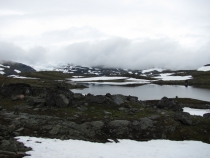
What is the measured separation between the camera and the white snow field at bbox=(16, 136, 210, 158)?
1922 cm

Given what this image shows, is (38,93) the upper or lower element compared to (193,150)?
upper

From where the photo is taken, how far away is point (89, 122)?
27.1 meters

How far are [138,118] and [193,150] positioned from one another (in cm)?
840

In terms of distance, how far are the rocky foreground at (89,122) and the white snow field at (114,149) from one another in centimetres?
129

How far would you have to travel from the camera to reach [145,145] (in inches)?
924

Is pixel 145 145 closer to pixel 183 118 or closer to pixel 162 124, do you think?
pixel 162 124

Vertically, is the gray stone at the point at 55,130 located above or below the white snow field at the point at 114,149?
above

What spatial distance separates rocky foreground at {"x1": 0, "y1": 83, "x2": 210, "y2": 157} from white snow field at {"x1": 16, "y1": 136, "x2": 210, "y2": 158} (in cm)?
129

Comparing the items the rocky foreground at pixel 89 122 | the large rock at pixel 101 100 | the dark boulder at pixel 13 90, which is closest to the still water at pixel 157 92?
the large rock at pixel 101 100

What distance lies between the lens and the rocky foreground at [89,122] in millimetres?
24406

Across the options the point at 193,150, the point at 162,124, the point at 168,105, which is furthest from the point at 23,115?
the point at 168,105

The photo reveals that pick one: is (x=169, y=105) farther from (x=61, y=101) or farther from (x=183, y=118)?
(x=61, y=101)

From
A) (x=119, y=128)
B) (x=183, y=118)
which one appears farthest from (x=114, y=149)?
(x=183, y=118)

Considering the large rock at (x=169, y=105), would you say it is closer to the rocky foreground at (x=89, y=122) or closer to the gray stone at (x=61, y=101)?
the rocky foreground at (x=89, y=122)
